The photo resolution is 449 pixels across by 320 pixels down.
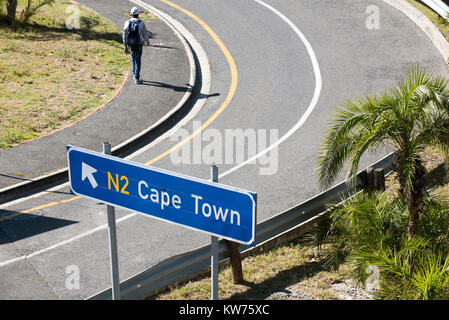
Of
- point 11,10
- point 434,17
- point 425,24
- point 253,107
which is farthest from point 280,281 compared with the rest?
point 11,10

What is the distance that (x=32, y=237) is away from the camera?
1009 centimetres

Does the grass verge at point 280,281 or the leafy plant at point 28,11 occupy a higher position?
the leafy plant at point 28,11

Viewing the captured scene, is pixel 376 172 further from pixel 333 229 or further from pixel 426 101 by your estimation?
pixel 426 101

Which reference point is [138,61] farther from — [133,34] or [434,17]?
[434,17]

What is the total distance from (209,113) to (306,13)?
7538 mm

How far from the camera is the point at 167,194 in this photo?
206 inches

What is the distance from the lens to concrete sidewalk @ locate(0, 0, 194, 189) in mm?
12310

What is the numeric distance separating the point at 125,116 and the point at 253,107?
2.99m

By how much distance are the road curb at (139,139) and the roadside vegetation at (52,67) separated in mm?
1704

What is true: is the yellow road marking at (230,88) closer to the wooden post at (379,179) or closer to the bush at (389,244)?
the bush at (389,244)

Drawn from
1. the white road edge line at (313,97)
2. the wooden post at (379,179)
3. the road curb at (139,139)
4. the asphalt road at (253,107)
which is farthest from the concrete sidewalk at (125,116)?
the wooden post at (379,179)

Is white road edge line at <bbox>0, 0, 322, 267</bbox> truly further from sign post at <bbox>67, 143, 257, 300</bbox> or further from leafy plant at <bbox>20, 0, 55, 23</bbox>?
sign post at <bbox>67, 143, 257, 300</bbox>

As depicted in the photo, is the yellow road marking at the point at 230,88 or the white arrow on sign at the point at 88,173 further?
the yellow road marking at the point at 230,88

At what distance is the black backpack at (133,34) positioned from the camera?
15500mm
